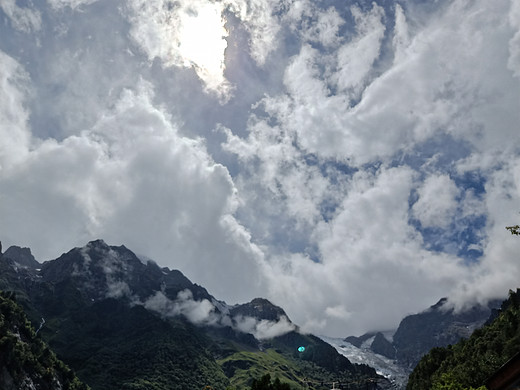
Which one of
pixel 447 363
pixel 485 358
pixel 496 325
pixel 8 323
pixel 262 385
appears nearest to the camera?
pixel 262 385

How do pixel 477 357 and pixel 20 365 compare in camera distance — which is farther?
pixel 20 365

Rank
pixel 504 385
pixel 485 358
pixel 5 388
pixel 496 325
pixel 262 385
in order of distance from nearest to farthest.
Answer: pixel 504 385 → pixel 262 385 → pixel 485 358 → pixel 496 325 → pixel 5 388

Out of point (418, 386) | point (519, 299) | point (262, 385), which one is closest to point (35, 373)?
point (418, 386)

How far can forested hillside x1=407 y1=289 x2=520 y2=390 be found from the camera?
3745 inches

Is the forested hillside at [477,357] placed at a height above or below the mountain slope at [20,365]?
below

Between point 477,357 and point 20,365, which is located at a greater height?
point 20,365

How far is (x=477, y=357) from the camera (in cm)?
11206

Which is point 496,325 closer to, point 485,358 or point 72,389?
point 485,358

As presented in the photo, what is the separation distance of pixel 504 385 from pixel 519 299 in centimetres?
19621

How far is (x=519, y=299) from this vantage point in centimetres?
17325

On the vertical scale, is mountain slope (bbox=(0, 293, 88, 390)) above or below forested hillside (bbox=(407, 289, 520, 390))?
above

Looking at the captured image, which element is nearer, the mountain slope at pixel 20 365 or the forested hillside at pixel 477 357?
the forested hillside at pixel 477 357

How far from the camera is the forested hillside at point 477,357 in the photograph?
9512 centimetres

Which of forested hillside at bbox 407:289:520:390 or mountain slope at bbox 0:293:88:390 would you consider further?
mountain slope at bbox 0:293:88:390
